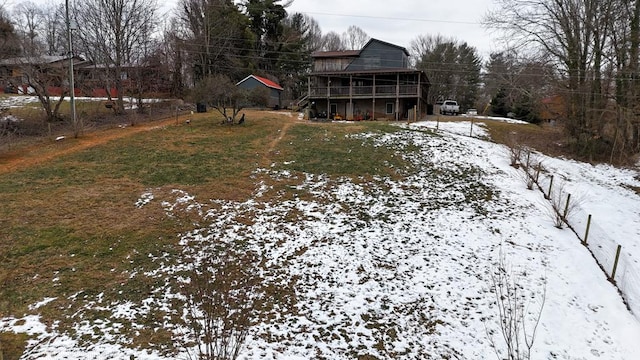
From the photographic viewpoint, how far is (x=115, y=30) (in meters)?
28.0

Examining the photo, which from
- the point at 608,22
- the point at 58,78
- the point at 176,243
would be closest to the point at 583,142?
the point at 608,22

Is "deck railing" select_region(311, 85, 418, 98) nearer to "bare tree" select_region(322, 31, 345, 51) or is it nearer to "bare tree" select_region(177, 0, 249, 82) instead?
"bare tree" select_region(177, 0, 249, 82)

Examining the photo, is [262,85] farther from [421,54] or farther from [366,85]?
[421,54]

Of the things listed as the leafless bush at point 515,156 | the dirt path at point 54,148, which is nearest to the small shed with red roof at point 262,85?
the dirt path at point 54,148

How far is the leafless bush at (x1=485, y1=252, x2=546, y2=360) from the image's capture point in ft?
20.8

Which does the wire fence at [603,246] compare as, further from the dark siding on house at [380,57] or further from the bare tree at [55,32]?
the bare tree at [55,32]

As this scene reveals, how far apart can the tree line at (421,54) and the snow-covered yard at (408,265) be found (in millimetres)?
8288

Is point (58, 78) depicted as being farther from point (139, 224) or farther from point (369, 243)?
point (369, 243)

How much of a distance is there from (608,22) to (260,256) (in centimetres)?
2479

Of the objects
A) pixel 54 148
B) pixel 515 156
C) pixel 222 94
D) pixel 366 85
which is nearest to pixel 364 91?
pixel 366 85

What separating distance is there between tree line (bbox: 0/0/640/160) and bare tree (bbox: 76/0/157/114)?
0.09m

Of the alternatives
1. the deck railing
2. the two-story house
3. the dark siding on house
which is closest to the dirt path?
the deck railing

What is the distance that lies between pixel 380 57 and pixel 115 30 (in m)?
22.8

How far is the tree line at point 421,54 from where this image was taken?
818 inches
